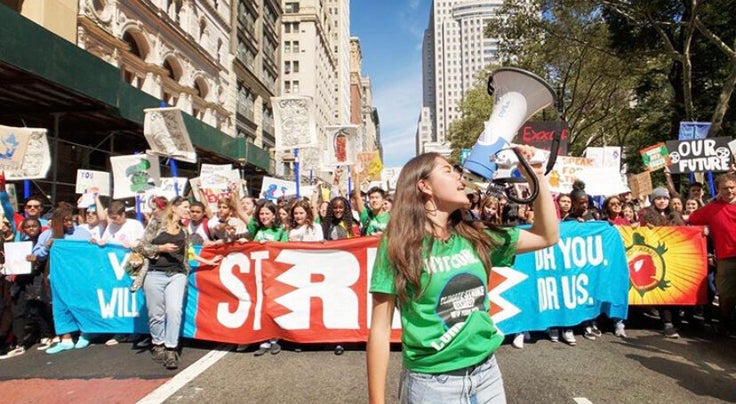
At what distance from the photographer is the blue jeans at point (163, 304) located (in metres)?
4.71

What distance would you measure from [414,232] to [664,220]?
5.75 m

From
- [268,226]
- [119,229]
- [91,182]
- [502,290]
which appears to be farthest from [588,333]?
[91,182]

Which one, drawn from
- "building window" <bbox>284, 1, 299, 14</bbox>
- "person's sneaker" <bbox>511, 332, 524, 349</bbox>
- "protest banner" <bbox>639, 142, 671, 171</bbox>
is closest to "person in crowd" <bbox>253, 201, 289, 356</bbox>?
"person's sneaker" <bbox>511, 332, 524, 349</bbox>

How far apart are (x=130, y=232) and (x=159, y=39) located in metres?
19.4

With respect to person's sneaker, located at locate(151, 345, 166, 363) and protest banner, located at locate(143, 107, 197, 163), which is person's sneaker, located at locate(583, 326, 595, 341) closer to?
person's sneaker, located at locate(151, 345, 166, 363)

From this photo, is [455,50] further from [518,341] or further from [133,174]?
[518,341]

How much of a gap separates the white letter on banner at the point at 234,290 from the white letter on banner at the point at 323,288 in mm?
415

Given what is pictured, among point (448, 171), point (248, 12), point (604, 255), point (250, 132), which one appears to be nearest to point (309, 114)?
point (604, 255)

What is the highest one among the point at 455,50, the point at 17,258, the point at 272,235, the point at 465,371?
the point at 455,50

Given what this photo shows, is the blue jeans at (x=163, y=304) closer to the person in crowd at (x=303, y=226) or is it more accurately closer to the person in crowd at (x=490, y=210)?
the person in crowd at (x=303, y=226)

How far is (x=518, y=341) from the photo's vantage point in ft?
16.3

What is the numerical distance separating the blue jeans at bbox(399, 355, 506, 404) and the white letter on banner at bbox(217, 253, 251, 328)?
152 inches

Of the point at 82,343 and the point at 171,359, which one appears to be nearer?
the point at 171,359

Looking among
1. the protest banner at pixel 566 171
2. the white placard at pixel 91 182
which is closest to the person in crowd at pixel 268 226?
the white placard at pixel 91 182
